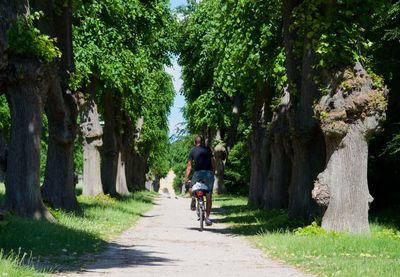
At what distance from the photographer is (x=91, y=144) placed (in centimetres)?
2600

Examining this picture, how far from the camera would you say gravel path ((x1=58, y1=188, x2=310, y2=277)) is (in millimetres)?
9141

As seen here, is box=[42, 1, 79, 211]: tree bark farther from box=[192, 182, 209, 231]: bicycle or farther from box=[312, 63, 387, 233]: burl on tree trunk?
box=[312, 63, 387, 233]: burl on tree trunk

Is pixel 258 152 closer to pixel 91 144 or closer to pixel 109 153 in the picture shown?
pixel 109 153

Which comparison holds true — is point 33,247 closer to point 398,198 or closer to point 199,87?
point 398,198

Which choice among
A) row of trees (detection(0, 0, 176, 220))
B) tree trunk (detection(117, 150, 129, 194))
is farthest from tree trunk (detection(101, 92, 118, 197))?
tree trunk (detection(117, 150, 129, 194))

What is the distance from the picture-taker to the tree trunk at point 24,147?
14039mm

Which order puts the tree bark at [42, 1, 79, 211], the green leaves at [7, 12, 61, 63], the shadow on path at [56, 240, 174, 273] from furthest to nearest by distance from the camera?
the tree bark at [42, 1, 79, 211], the green leaves at [7, 12, 61, 63], the shadow on path at [56, 240, 174, 273]

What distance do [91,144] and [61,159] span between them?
797 cm

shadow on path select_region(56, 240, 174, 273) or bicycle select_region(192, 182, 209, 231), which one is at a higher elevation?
bicycle select_region(192, 182, 209, 231)

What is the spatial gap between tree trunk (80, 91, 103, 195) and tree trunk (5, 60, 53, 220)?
1053 cm

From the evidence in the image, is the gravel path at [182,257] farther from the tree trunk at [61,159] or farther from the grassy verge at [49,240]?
the tree trunk at [61,159]

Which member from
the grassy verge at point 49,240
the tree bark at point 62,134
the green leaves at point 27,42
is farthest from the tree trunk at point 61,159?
the green leaves at point 27,42

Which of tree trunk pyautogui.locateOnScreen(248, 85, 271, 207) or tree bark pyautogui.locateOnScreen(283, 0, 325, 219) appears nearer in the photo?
tree bark pyautogui.locateOnScreen(283, 0, 325, 219)

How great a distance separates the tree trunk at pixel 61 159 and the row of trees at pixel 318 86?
18.5 feet
